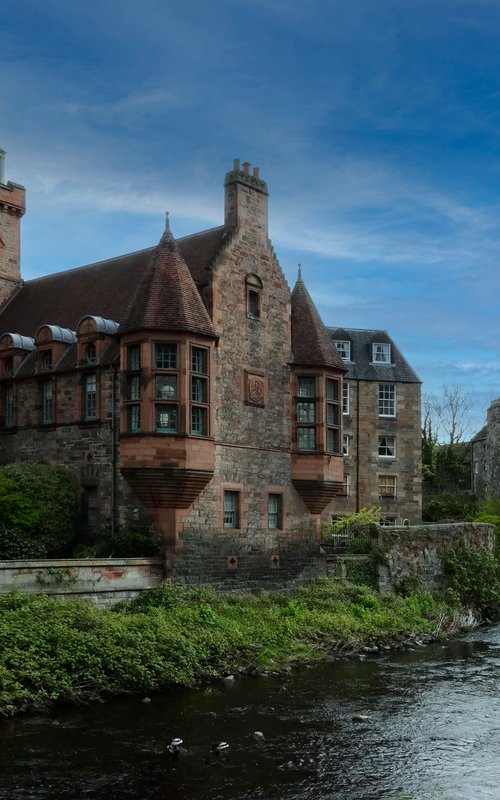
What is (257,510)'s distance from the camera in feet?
98.6

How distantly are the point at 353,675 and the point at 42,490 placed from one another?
11.0 meters

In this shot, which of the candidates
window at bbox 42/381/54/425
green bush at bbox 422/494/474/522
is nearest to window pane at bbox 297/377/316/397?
window at bbox 42/381/54/425

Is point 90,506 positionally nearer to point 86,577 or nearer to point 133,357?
point 86,577

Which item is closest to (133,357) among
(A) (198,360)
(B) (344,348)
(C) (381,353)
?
(A) (198,360)

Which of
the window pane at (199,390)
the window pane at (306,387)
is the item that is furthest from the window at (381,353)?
the window pane at (199,390)

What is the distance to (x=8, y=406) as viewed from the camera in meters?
31.4

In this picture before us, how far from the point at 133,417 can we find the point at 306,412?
7.68 meters

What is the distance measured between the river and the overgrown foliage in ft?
28.3

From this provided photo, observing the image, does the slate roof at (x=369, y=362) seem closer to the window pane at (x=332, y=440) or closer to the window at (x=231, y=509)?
the window pane at (x=332, y=440)

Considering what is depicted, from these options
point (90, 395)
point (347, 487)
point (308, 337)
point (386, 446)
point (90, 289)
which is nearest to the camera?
point (90, 395)

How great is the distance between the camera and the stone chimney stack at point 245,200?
99.9 ft

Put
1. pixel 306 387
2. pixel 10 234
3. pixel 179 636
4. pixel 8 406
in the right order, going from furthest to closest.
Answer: pixel 10 234 < pixel 306 387 < pixel 8 406 < pixel 179 636

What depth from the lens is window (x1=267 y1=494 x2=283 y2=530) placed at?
3095 cm

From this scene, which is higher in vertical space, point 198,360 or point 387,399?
point 387,399
